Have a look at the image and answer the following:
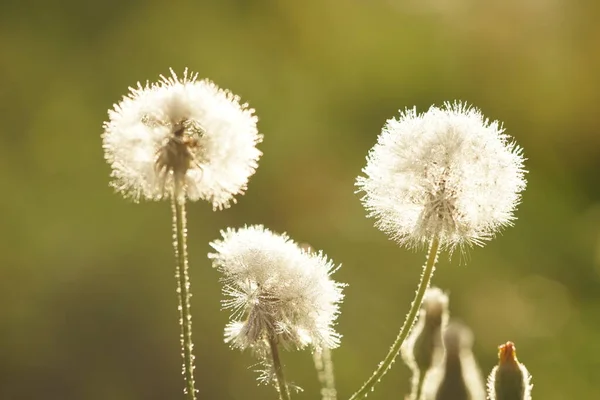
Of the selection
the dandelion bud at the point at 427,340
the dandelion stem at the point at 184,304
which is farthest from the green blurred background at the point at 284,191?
the dandelion stem at the point at 184,304

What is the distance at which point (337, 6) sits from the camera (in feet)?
44.4

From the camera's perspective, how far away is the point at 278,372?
285 centimetres

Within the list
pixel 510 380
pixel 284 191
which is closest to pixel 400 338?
pixel 510 380

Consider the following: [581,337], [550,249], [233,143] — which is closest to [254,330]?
[233,143]

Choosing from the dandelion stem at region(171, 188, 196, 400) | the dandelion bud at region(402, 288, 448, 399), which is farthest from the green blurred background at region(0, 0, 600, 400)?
the dandelion stem at region(171, 188, 196, 400)

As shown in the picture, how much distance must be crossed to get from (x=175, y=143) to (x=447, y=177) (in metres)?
0.99

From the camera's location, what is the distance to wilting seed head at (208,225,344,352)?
307 centimetres

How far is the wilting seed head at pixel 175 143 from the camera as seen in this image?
2934 mm

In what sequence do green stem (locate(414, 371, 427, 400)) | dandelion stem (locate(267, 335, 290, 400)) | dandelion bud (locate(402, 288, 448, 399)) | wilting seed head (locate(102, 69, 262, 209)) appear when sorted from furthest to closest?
dandelion bud (locate(402, 288, 448, 399)) → green stem (locate(414, 371, 427, 400)) → wilting seed head (locate(102, 69, 262, 209)) → dandelion stem (locate(267, 335, 290, 400))

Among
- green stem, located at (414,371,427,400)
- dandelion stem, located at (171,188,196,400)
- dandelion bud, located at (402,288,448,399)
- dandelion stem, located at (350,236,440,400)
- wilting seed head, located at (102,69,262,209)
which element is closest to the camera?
dandelion stem, located at (171,188,196,400)

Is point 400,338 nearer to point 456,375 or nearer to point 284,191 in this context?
point 456,375

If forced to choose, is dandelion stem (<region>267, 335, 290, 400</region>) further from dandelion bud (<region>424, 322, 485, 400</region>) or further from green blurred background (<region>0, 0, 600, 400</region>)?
green blurred background (<region>0, 0, 600, 400</region>)

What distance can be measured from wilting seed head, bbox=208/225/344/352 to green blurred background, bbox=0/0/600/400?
6129 millimetres

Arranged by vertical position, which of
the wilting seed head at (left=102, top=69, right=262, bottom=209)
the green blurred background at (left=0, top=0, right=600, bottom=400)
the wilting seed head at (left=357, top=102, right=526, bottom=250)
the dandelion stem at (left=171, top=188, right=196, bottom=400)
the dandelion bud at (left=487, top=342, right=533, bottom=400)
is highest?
the green blurred background at (left=0, top=0, right=600, bottom=400)
